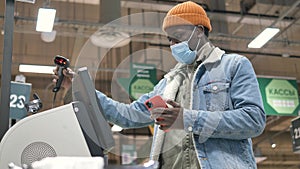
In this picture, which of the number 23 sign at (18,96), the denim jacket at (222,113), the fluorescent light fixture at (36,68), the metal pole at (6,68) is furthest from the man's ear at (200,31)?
the fluorescent light fixture at (36,68)

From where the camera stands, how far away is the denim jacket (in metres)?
1.59

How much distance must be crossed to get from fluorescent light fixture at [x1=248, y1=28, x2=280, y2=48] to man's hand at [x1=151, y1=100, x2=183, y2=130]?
20.1 feet

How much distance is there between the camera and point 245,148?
1.67 meters

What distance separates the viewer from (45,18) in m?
6.37

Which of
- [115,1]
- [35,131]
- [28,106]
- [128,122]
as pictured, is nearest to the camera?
[35,131]

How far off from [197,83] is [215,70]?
0.29 feet

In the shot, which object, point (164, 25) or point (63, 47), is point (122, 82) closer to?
point (164, 25)

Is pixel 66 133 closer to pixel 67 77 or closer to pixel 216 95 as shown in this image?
pixel 67 77

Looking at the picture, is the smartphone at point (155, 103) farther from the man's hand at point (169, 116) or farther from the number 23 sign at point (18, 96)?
the number 23 sign at point (18, 96)

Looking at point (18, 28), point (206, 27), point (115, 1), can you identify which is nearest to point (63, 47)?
point (18, 28)

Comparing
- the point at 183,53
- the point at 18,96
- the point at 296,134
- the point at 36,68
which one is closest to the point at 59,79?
the point at 183,53

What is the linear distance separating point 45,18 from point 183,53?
4.93 m

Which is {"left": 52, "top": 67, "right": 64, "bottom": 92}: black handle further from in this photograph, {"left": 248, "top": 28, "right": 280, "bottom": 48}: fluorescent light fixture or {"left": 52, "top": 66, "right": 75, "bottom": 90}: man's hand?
{"left": 248, "top": 28, "right": 280, "bottom": 48}: fluorescent light fixture

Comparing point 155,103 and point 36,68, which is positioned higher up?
point 155,103
